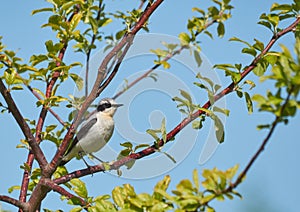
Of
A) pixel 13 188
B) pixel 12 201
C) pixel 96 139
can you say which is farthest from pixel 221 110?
pixel 96 139

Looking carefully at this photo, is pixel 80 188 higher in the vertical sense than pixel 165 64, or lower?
lower

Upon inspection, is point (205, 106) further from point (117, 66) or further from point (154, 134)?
point (117, 66)

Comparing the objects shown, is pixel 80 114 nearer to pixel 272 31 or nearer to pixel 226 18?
pixel 226 18

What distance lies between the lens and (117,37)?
373cm

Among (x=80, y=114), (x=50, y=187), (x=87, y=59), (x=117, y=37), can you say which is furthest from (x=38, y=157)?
(x=117, y=37)

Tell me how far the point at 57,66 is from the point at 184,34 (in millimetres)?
1175

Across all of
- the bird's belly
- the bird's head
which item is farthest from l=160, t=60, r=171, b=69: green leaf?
the bird's head

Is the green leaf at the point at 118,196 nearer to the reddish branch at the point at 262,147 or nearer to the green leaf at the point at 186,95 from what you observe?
the green leaf at the point at 186,95

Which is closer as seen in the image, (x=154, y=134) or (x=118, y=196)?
(x=118, y=196)

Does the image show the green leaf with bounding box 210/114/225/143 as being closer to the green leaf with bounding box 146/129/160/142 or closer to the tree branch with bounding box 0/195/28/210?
the green leaf with bounding box 146/129/160/142

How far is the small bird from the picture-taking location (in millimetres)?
4668

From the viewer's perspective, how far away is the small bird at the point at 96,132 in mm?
4668

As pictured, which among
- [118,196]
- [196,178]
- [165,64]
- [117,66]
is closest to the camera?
[196,178]

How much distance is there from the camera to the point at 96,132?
582 centimetres
